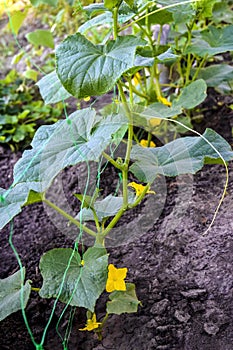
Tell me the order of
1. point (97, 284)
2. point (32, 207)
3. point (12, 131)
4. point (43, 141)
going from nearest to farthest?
point (97, 284) → point (43, 141) → point (32, 207) → point (12, 131)

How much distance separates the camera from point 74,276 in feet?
3.32

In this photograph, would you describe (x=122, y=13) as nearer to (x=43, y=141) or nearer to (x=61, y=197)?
(x=43, y=141)

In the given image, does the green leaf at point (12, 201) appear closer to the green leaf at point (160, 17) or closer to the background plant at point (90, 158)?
the background plant at point (90, 158)

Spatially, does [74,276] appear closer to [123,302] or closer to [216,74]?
[123,302]

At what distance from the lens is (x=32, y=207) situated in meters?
1.60

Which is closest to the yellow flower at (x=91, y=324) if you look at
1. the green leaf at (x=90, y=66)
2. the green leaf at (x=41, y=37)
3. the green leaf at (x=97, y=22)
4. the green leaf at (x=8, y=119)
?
the green leaf at (x=90, y=66)

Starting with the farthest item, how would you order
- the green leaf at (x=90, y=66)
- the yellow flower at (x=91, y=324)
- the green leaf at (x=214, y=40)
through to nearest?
the green leaf at (x=214, y=40) < the yellow flower at (x=91, y=324) < the green leaf at (x=90, y=66)

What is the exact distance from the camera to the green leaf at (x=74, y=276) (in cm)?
96

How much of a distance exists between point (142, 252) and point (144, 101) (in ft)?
1.80

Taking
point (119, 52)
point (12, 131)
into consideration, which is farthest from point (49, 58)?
point (119, 52)

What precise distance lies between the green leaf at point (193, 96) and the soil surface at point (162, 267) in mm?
228

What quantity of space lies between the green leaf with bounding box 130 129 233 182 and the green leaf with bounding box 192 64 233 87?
21.8 inches

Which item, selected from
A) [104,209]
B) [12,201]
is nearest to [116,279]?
[104,209]

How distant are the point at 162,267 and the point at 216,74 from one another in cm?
73
